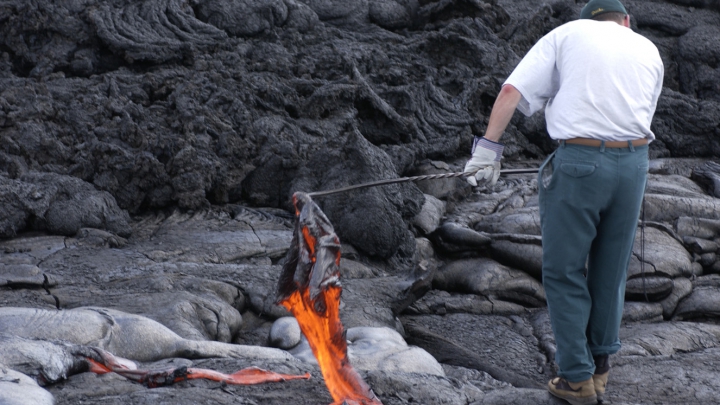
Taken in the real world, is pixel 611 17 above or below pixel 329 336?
above

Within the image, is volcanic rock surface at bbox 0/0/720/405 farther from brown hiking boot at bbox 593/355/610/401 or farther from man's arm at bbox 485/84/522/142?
man's arm at bbox 485/84/522/142

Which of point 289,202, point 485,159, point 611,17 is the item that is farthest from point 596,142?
point 289,202

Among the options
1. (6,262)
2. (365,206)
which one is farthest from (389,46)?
(6,262)

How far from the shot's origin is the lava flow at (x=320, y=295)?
12.3ft

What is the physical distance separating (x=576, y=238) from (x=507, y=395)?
3.08 ft

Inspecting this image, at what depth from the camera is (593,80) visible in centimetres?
339

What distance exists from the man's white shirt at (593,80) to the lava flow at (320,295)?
1.18 meters

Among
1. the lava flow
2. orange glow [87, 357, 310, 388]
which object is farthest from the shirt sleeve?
orange glow [87, 357, 310, 388]

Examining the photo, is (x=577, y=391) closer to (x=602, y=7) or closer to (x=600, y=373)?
(x=600, y=373)

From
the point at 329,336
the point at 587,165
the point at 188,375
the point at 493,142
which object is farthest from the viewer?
the point at 329,336

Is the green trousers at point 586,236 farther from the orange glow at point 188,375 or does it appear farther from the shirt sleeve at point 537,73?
the orange glow at point 188,375

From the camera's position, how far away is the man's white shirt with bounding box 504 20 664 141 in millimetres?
3381

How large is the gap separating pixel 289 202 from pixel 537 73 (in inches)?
208

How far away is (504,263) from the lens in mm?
7578
